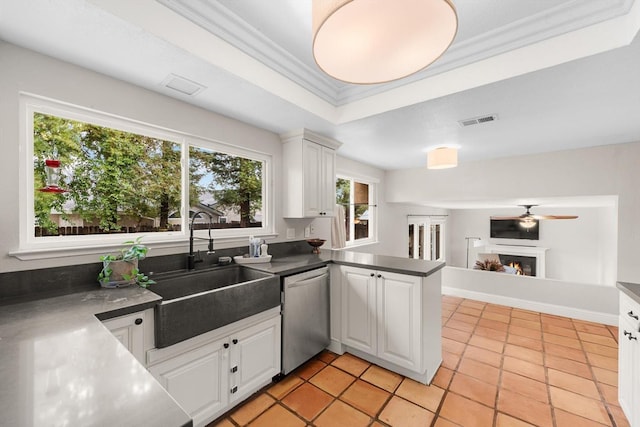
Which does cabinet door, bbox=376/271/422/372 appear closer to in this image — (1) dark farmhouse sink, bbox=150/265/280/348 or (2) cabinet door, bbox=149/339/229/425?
(1) dark farmhouse sink, bbox=150/265/280/348

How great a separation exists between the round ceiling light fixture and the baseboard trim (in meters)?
4.05

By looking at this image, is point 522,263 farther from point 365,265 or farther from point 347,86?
point 347,86

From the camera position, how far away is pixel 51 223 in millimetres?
1631

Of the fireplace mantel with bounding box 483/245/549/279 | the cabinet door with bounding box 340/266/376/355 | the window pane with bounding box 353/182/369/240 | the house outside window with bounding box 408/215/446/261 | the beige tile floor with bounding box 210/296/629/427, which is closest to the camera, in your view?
the beige tile floor with bounding box 210/296/629/427

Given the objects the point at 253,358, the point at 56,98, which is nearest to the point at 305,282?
the point at 253,358

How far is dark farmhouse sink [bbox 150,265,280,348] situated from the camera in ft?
4.62

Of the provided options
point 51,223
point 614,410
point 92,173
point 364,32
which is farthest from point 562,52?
point 51,223

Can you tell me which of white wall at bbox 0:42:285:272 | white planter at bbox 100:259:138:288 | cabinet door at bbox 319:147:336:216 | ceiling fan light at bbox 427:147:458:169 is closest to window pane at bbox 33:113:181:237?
white wall at bbox 0:42:285:272

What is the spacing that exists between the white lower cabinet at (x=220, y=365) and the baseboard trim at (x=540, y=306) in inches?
135

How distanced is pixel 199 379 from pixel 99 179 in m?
1.47

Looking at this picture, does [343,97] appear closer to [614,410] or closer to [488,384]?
[488,384]

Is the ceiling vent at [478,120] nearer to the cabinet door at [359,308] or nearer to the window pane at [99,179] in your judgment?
the cabinet door at [359,308]

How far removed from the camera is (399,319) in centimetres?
213

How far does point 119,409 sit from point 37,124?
1862 millimetres
